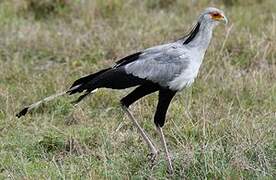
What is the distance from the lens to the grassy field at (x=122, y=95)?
4.11 m

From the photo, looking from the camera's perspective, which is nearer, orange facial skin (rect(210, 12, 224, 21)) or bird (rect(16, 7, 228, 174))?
bird (rect(16, 7, 228, 174))

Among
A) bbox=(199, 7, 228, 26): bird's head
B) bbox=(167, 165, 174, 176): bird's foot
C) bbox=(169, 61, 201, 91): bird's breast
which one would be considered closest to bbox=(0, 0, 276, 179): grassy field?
bbox=(167, 165, 174, 176): bird's foot

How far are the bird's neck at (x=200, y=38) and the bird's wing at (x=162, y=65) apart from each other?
59 millimetres

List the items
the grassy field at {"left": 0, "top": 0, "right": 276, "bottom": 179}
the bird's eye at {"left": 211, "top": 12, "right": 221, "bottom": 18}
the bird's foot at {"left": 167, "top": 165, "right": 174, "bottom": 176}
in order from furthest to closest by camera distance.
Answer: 1. the bird's eye at {"left": 211, "top": 12, "right": 221, "bottom": 18}
2. the grassy field at {"left": 0, "top": 0, "right": 276, "bottom": 179}
3. the bird's foot at {"left": 167, "top": 165, "right": 174, "bottom": 176}

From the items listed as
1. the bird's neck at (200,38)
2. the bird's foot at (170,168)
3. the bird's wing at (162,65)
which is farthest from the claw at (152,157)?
the bird's neck at (200,38)

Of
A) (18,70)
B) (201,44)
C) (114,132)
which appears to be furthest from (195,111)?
(18,70)

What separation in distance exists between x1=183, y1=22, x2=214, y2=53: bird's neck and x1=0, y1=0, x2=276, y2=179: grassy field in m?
0.56

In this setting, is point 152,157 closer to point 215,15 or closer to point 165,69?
point 165,69

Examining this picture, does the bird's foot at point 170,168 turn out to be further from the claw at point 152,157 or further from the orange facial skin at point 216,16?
the orange facial skin at point 216,16

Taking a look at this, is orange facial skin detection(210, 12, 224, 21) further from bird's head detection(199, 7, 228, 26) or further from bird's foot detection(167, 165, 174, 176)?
bird's foot detection(167, 165, 174, 176)

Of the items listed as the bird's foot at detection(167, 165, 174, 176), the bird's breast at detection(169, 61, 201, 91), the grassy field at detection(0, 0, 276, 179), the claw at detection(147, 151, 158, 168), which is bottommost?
the grassy field at detection(0, 0, 276, 179)

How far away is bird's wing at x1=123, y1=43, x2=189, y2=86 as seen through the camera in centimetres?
412

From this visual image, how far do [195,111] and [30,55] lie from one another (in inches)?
80.5

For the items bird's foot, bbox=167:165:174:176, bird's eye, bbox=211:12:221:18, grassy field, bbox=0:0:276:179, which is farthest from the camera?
bird's eye, bbox=211:12:221:18
